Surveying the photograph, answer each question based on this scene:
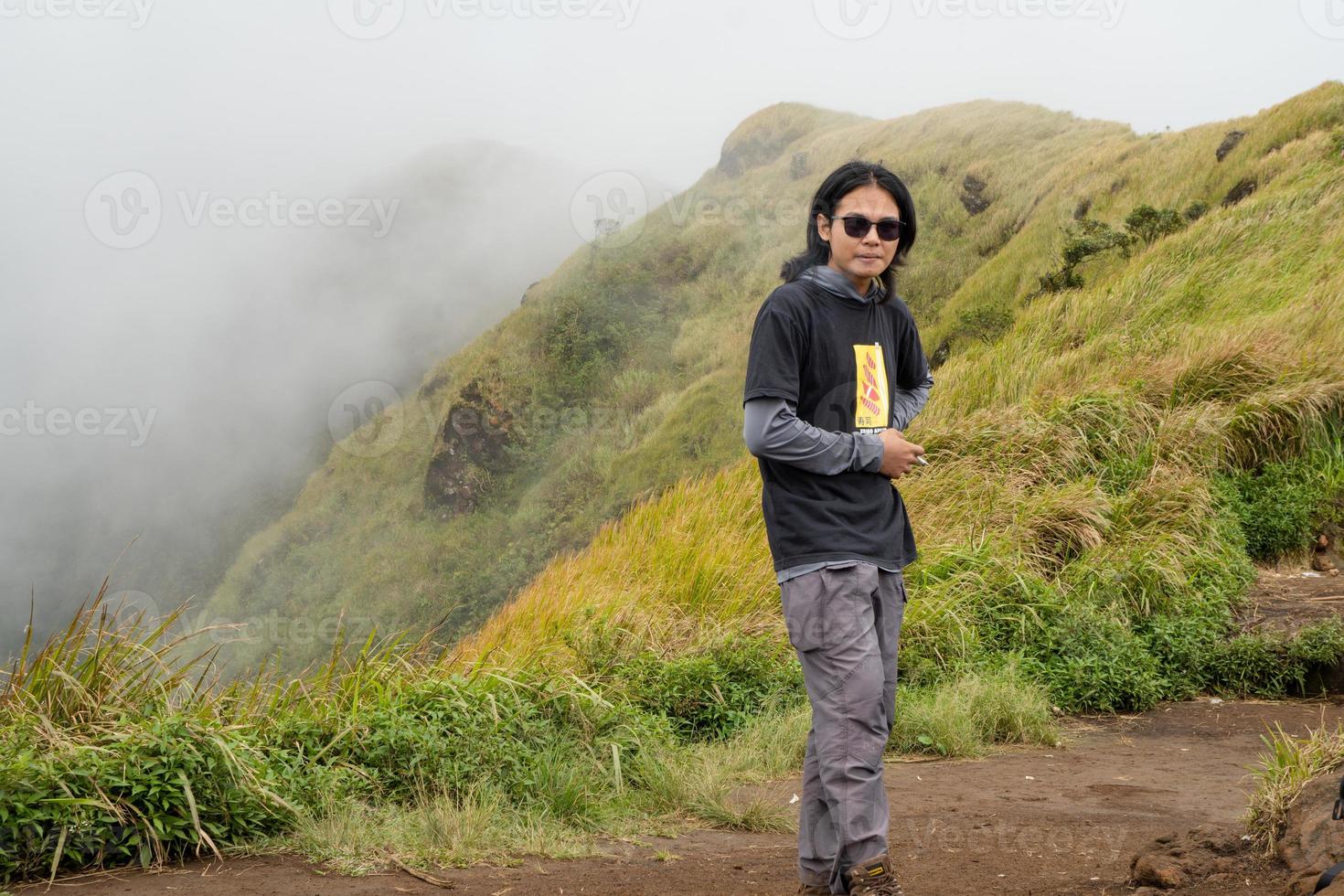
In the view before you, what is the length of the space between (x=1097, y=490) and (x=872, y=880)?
653cm

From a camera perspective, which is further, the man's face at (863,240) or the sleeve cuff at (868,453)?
the man's face at (863,240)

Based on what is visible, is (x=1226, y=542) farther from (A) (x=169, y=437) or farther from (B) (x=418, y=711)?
(A) (x=169, y=437)

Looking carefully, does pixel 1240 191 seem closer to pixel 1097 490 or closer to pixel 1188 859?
pixel 1097 490

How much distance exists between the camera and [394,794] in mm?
4402

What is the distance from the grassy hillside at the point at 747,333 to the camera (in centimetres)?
1073

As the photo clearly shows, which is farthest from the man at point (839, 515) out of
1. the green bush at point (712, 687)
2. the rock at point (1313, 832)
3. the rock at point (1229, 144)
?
the rock at point (1229, 144)

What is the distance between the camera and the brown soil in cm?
353

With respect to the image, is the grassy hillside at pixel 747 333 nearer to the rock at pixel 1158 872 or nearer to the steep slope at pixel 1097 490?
the steep slope at pixel 1097 490

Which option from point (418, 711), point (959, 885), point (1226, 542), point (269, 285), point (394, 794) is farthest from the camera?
point (269, 285)

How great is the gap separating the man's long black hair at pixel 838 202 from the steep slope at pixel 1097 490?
3048mm

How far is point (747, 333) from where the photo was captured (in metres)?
43.6

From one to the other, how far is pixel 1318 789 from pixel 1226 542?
20.0 feet

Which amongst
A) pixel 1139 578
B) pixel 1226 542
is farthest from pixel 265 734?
pixel 1226 542

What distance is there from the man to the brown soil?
2.24 ft
